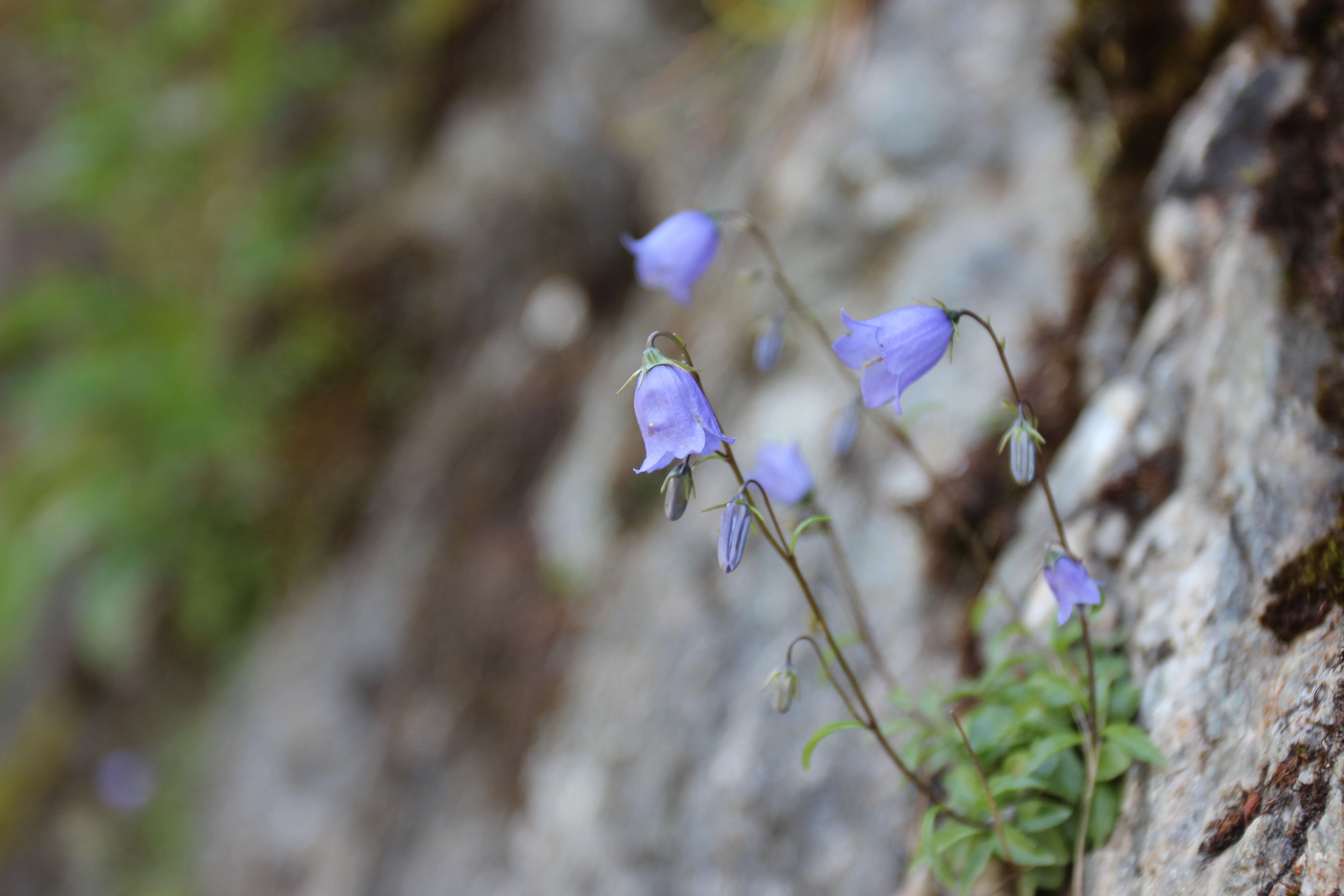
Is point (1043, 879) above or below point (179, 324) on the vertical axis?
below

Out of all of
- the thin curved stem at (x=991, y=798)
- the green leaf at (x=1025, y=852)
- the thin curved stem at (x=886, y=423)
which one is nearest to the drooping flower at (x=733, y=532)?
the thin curved stem at (x=886, y=423)

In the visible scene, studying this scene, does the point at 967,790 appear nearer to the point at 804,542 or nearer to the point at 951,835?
the point at 951,835

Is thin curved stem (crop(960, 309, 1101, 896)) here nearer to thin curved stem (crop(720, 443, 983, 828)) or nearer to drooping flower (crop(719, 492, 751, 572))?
thin curved stem (crop(720, 443, 983, 828))

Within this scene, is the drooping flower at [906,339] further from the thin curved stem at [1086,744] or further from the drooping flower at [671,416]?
the drooping flower at [671,416]

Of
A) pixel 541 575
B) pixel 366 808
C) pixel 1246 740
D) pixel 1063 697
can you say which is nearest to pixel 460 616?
pixel 541 575

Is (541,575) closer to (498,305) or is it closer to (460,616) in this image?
(460,616)

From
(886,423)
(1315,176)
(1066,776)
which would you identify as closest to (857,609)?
(886,423)

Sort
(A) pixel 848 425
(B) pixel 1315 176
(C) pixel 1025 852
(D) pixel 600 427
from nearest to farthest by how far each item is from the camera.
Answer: (C) pixel 1025 852 → (B) pixel 1315 176 → (A) pixel 848 425 → (D) pixel 600 427
